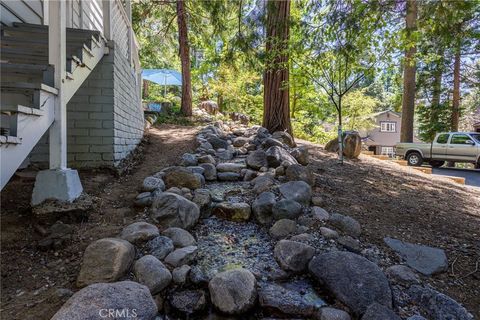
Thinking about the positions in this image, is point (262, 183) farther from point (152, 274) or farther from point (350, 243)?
point (152, 274)

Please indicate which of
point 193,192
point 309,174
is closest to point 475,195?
point 309,174

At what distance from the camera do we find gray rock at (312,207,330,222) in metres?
2.57

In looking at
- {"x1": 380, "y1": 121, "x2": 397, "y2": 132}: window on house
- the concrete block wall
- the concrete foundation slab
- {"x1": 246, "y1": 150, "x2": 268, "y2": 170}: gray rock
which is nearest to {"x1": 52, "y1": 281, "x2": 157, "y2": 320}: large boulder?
the concrete foundation slab

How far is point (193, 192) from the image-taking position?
2.90 metres

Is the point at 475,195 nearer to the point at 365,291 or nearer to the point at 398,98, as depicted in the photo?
the point at 365,291

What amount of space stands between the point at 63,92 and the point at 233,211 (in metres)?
1.74

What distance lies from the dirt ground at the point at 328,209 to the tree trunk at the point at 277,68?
125 centimetres

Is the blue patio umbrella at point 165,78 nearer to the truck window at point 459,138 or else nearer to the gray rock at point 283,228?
the gray rock at point 283,228

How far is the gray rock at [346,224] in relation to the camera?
2438mm

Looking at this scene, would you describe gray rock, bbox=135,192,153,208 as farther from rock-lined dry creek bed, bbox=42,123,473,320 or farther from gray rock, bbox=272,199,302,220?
gray rock, bbox=272,199,302,220

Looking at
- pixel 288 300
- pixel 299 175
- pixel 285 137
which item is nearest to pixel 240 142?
pixel 285 137

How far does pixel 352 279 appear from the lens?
175 centimetres

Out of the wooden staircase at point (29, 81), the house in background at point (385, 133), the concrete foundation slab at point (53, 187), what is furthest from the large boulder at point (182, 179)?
the house in background at point (385, 133)

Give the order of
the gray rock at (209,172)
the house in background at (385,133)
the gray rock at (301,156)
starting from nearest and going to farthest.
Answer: the gray rock at (209,172)
the gray rock at (301,156)
the house in background at (385,133)
